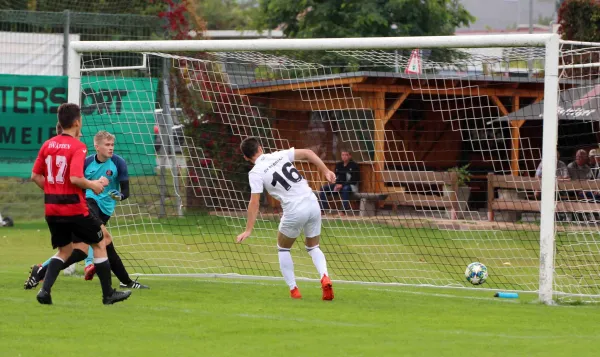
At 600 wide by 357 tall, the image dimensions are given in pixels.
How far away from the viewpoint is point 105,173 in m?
11.1

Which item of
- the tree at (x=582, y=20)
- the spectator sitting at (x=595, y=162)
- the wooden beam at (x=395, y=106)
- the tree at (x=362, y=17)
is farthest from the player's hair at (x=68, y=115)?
the tree at (x=362, y=17)

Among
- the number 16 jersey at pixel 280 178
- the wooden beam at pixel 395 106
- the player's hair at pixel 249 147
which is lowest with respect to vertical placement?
the number 16 jersey at pixel 280 178

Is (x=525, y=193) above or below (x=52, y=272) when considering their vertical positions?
above

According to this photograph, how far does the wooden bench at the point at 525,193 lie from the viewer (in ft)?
46.0

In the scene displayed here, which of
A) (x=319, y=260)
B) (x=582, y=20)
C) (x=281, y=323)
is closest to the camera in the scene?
(x=281, y=323)

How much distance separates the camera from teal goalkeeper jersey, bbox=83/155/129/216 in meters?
11.1

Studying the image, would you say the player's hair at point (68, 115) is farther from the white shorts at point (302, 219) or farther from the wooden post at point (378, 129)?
the wooden post at point (378, 129)

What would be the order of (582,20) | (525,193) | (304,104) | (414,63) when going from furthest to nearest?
(582,20) → (304,104) → (525,193) → (414,63)

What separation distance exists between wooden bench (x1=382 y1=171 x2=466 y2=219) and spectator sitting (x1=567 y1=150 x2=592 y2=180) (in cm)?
222

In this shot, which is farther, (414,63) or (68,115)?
(414,63)

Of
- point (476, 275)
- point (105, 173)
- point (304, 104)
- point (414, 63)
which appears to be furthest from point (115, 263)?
point (304, 104)

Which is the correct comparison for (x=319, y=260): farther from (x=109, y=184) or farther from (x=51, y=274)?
(x=51, y=274)

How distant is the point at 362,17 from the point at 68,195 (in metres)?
20.8

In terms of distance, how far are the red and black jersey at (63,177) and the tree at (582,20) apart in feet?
53.7
